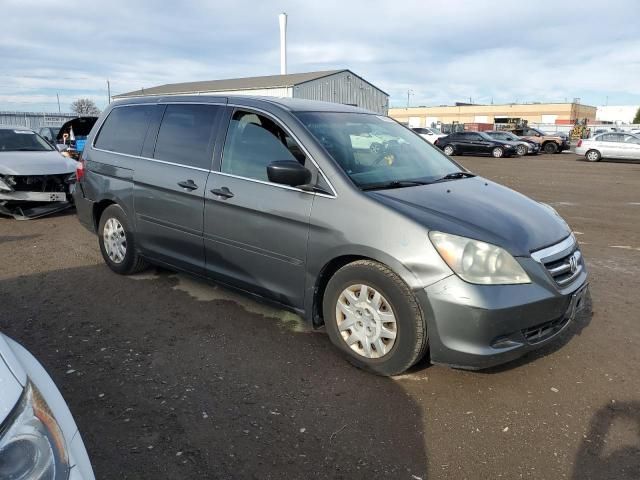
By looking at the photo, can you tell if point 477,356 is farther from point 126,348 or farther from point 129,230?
point 129,230

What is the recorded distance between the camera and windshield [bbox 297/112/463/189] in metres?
3.70

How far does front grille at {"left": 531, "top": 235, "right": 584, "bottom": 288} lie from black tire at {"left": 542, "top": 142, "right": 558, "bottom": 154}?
31.8 m

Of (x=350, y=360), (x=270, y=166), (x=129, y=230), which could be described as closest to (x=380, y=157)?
(x=270, y=166)

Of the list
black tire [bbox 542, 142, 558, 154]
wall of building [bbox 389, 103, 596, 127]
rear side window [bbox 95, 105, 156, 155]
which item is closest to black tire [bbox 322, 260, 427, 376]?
rear side window [bbox 95, 105, 156, 155]

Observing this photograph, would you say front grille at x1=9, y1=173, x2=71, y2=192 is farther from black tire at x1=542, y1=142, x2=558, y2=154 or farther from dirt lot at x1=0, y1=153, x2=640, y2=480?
black tire at x1=542, y1=142, x2=558, y2=154

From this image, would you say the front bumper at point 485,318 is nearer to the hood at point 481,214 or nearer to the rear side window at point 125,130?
the hood at point 481,214

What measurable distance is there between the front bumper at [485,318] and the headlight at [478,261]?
5 centimetres

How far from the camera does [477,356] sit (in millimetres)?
2988

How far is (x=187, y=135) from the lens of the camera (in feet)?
14.8

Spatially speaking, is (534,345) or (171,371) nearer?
(534,345)

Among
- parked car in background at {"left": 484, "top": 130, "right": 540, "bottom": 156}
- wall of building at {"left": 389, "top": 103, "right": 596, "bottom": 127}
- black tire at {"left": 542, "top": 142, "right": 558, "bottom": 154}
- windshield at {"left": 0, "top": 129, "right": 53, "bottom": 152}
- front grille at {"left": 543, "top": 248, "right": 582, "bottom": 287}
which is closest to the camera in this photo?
front grille at {"left": 543, "top": 248, "right": 582, "bottom": 287}

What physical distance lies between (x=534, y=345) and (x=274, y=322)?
2033mm

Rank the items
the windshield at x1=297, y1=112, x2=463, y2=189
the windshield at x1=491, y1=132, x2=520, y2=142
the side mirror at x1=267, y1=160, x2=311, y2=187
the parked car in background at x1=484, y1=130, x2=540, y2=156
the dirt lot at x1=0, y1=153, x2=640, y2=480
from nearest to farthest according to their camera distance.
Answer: the dirt lot at x1=0, y1=153, x2=640, y2=480 → the side mirror at x1=267, y1=160, x2=311, y2=187 → the windshield at x1=297, y1=112, x2=463, y2=189 → the parked car in background at x1=484, y1=130, x2=540, y2=156 → the windshield at x1=491, y1=132, x2=520, y2=142

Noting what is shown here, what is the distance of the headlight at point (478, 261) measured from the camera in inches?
117
